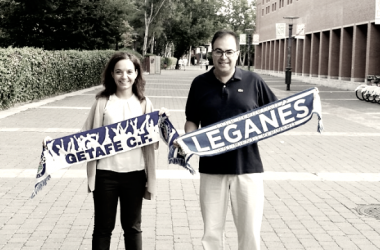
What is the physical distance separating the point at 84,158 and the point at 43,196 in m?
3.09

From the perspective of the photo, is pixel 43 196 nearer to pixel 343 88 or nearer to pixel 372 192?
pixel 372 192

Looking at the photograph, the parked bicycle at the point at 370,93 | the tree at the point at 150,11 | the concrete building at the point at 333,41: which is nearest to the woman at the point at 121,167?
the concrete building at the point at 333,41

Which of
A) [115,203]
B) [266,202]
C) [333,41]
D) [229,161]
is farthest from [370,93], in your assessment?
[115,203]

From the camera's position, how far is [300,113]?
4.04 m

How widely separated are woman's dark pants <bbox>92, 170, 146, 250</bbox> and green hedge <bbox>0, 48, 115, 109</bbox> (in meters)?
Result: 13.0

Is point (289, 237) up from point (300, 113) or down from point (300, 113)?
down

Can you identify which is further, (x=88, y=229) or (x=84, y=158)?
(x=88, y=229)

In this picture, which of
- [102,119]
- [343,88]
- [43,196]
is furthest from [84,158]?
[343,88]

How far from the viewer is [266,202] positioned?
6.90 metres

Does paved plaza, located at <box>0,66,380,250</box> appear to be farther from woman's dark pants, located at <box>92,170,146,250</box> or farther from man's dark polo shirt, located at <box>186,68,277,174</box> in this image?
man's dark polo shirt, located at <box>186,68,277,174</box>

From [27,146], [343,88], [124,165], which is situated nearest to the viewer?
Answer: [124,165]

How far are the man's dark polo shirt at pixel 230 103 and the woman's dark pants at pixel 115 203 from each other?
1.61ft

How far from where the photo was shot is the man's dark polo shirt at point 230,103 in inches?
150

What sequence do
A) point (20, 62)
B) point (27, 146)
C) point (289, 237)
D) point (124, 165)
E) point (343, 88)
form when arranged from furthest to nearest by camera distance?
point (343, 88)
point (20, 62)
point (27, 146)
point (289, 237)
point (124, 165)
